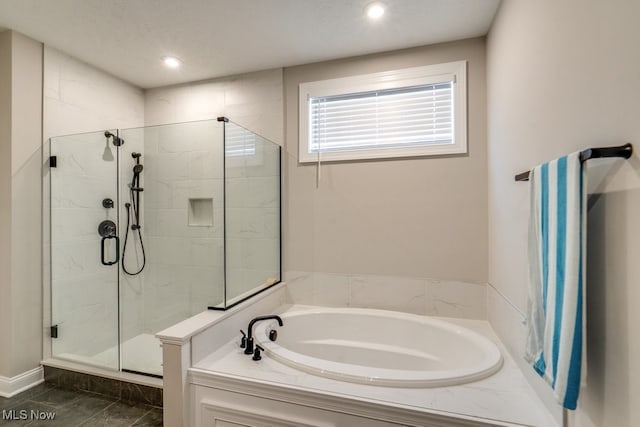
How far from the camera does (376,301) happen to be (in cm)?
250

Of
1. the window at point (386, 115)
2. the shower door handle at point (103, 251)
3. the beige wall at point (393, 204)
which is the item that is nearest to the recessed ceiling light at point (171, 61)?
the beige wall at point (393, 204)

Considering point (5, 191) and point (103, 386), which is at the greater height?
point (5, 191)

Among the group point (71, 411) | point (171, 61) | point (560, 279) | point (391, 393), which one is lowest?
point (71, 411)

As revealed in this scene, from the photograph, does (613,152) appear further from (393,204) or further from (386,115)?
(386,115)

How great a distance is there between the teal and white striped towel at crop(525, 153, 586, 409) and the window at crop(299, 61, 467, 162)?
4.47ft

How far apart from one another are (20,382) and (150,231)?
1292 mm

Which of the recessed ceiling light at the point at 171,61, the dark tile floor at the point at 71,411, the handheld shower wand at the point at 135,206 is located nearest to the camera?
the dark tile floor at the point at 71,411

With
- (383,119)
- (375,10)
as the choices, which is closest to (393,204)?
(383,119)

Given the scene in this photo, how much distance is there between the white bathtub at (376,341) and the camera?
191cm

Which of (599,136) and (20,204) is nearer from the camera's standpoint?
(599,136)

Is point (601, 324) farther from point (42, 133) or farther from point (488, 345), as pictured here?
point (42, 133)

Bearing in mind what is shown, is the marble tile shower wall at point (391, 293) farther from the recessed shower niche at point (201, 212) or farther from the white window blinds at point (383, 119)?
the white window blinds at point (383, 119)

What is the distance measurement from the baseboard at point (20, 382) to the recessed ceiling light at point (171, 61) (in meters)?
2.51

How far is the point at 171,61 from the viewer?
2.58 m
